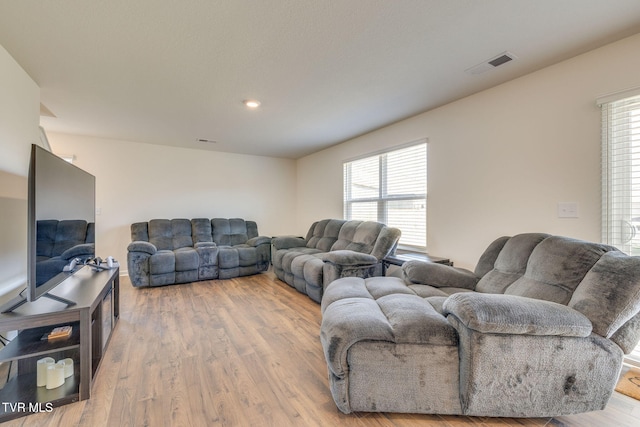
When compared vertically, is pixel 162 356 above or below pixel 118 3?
below

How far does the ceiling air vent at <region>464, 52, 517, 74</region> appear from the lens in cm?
201

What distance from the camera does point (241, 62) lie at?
210 cm

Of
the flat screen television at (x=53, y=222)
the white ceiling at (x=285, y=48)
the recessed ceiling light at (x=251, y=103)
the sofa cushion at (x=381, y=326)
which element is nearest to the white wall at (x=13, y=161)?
the white ceiling at (x=285, y=48)

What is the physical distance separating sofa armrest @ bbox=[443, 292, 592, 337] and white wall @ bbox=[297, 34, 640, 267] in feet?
3.52

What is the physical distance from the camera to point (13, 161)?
6.84ft

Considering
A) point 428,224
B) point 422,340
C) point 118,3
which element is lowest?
point 422,340

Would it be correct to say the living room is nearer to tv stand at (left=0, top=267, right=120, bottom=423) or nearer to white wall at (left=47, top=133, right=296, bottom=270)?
white wall at (left=47, top=133, right=296, bottom=270)

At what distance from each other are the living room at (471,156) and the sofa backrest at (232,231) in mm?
617

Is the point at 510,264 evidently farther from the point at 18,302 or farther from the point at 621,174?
the point at 18,302

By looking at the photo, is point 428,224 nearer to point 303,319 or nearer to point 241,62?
point 303,319

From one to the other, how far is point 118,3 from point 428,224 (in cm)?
321

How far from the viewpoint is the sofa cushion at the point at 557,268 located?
1564mm

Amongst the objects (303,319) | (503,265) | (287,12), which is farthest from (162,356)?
(503,265)

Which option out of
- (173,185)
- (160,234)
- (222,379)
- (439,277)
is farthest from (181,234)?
(439,277)
